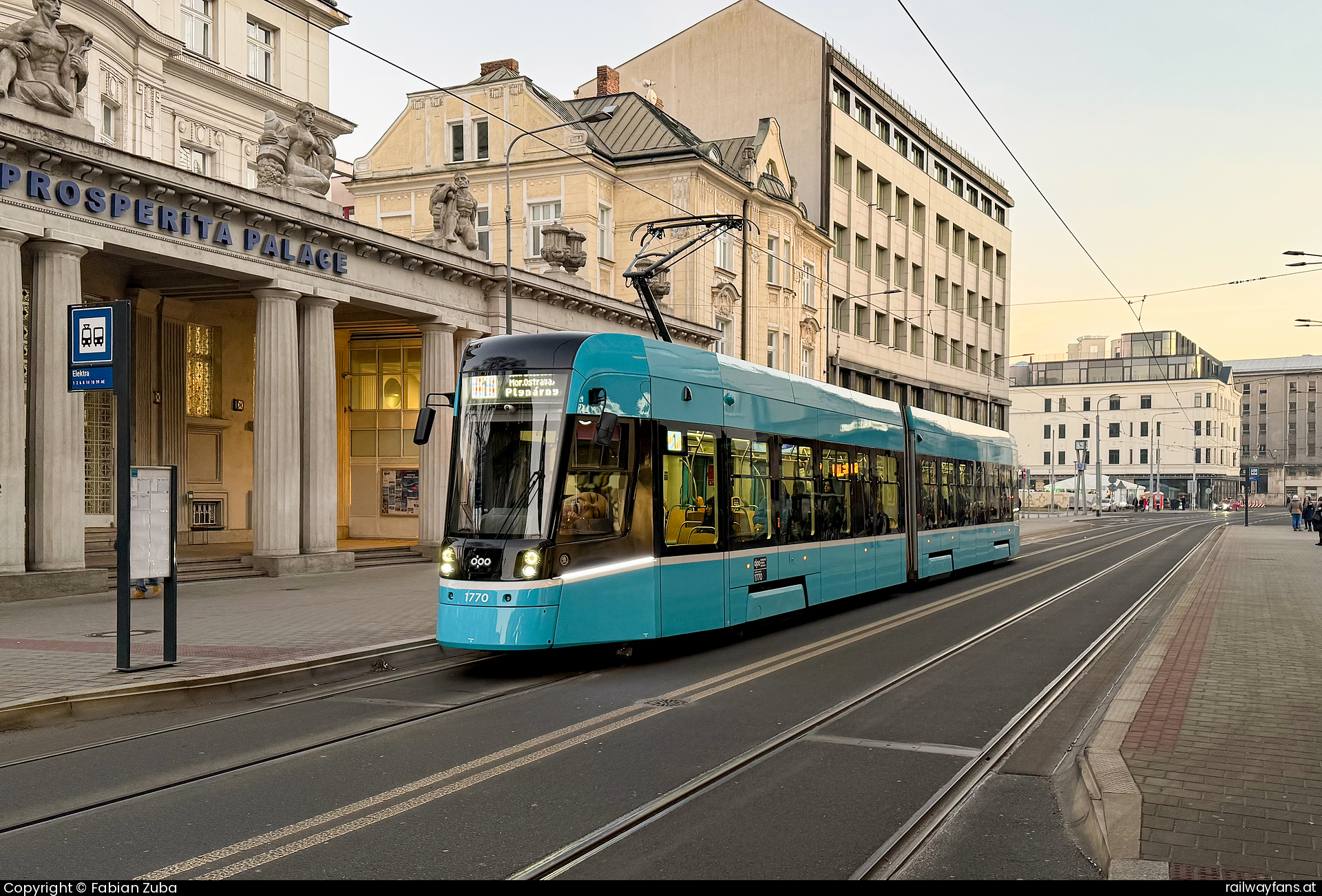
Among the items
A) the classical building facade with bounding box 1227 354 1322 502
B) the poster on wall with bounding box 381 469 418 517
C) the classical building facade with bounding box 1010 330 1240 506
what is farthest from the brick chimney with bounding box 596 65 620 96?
the classical building facade with bounding box 1227 354 1322 502

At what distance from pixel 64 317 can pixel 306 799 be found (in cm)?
1323

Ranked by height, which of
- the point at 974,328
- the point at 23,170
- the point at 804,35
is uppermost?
the point at 804,35

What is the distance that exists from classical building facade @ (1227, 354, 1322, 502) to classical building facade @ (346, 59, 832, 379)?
398 feet

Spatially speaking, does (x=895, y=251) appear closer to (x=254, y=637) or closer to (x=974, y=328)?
(x=974, y=328)

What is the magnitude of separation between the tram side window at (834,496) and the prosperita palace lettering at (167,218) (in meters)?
11.0

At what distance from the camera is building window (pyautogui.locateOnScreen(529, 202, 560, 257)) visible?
121 feet

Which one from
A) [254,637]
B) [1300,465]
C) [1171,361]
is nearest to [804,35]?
[254,637]

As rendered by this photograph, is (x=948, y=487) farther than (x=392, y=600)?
Yes

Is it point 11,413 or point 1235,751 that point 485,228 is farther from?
point 1235,751

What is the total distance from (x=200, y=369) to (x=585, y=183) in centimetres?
1537

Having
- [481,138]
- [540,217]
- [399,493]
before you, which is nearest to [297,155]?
[399,493]

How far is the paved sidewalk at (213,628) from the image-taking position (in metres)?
10.2

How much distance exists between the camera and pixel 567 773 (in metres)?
7.11

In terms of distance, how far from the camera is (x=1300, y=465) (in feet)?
467
